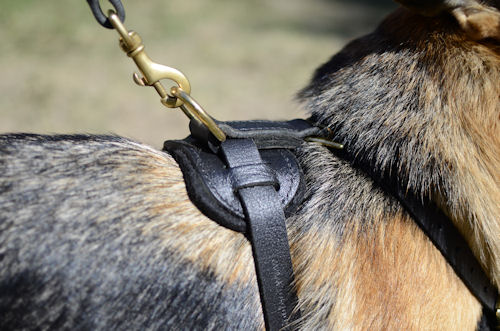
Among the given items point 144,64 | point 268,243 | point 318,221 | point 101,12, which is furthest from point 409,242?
point 101,12

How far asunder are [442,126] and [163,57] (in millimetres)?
5880

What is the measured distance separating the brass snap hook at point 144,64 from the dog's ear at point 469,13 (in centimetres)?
69

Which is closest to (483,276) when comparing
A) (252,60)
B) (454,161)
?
(454,161)

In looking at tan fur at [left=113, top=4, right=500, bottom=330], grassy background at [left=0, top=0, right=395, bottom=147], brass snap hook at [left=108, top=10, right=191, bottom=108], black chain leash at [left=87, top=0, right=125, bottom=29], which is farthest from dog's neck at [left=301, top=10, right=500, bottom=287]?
grassy background at [left=0, top=0, right=395, bottom=147]

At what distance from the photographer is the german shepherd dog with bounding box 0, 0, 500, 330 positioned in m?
1.22

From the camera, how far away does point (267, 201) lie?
4.45 feet

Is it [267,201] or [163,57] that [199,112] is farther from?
[163,57]

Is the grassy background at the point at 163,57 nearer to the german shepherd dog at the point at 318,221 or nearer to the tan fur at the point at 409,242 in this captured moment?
the german shepherd dog at the point at 318,221

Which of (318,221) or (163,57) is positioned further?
A: (163,57)

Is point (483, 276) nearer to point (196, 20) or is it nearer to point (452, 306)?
point (452, 306)

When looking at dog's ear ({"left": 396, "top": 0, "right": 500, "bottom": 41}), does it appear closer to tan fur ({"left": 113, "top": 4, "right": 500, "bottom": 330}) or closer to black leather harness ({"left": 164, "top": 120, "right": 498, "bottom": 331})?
tan fur ({"left": 113, "top": 4, "right": 500, "bottom": 330})

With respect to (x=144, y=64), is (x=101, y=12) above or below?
above

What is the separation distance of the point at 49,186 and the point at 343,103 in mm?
947

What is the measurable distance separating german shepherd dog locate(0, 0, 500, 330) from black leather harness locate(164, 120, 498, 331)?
1.3 inches
